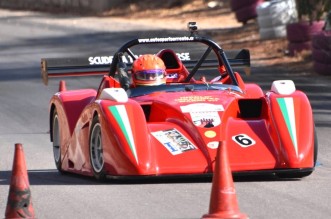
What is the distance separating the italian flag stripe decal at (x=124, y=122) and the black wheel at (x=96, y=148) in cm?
26

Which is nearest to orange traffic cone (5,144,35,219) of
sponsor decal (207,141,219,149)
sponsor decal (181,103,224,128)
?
sponsor decal (207,141,219,149)

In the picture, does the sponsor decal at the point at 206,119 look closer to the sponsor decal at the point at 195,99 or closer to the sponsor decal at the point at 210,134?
the sponsor decal at the point at 210,134

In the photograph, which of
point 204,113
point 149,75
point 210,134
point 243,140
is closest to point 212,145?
point 210,134

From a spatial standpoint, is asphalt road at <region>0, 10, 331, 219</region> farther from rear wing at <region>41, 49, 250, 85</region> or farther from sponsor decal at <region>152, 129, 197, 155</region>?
rear wing at <region>41, 49, 250, 85</region>

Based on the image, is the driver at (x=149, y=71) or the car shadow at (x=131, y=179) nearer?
the car shadow at (x=131, y=179)

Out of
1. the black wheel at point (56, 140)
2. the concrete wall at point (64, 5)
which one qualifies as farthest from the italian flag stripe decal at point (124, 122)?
the concrete wall at point (64, 5)

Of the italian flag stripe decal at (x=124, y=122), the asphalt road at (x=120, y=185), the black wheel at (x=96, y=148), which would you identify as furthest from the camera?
the black wheel at (x=96, y=148)

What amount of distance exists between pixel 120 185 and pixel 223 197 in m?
2.21

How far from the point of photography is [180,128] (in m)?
9.87

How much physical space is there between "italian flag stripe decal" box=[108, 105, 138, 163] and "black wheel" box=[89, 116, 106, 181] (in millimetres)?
263

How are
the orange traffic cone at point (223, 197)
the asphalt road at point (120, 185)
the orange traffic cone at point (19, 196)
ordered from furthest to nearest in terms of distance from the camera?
the asphalt road at point (120, 185)
the orange traffic cone at point (19, 196)
the orange traffic cone at point (223, 197)

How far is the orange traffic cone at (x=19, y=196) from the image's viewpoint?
25.1 ft

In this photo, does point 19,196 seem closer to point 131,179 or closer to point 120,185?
point 120,185

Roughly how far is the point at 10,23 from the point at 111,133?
29.9 m
